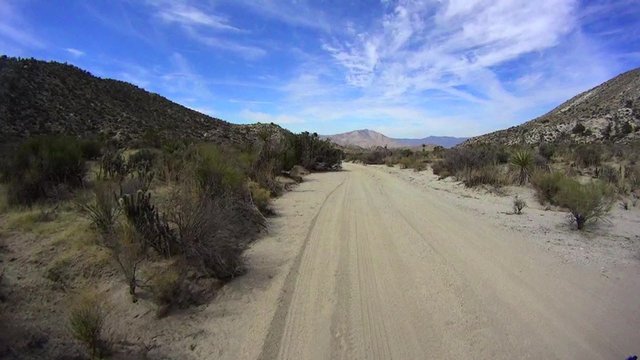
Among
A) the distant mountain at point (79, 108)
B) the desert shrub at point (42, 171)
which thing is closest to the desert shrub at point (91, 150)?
the desert shrub at point (42, 171)

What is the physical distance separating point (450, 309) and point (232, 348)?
2.67 meters

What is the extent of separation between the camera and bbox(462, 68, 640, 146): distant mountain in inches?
1657

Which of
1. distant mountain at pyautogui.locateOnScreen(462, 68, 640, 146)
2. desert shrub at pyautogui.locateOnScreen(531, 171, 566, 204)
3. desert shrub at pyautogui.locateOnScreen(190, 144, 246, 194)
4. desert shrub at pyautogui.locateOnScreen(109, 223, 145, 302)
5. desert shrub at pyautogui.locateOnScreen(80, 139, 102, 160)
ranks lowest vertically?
desert shrub at pyautogui.locateOnScreen(109, 223, 145, 302)

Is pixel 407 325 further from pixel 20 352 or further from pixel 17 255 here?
pixel 17 255

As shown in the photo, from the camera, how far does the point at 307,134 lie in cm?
3197

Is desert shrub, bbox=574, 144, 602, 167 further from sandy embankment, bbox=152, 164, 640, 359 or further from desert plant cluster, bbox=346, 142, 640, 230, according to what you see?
sandy embankment, bbox=152, 164, 640, 359

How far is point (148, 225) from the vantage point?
704 centimetres

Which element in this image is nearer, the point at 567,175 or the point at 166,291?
the point at 166,291


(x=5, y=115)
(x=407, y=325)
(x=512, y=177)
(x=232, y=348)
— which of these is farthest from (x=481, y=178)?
(x=5, y=115)

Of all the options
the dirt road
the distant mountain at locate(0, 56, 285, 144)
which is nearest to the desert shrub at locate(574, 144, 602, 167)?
the dirt road

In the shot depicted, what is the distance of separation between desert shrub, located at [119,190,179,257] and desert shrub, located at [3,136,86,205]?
13.8 feet

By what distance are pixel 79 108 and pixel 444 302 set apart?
133 ft

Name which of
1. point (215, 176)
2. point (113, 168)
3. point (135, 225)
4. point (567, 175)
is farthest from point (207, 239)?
point (567, 175)

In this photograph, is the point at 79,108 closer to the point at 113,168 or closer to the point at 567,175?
the point at 113,168
